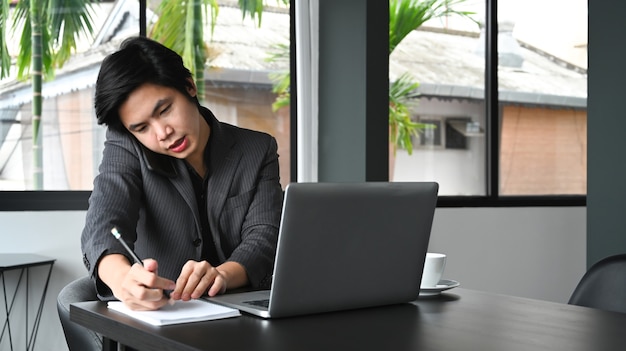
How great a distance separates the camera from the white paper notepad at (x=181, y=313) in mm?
1458

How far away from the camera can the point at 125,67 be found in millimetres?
2004

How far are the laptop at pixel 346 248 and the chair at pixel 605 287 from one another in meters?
0.56

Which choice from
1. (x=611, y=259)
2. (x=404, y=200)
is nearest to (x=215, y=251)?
(x=404, y=200)

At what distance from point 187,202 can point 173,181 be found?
2.6 inches

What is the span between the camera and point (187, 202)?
209cm

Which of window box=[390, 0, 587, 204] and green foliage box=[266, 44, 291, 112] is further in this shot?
window box=[390, 0, 587, 204]

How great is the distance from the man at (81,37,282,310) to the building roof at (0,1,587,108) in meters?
1.92

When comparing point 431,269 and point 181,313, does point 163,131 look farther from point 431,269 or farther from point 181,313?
point 431,269

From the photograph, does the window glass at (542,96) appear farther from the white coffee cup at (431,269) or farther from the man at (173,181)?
the white coffee cup at (431,269)

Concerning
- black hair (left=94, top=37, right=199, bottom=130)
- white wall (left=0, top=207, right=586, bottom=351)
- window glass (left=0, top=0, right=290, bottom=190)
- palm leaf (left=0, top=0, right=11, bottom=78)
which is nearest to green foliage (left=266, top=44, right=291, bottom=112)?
window glass (left=0, top=0, right=290, bottom=190)

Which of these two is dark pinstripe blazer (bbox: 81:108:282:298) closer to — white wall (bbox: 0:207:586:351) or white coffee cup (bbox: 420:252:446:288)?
white coffee cup (bbox: 420:252:446:288)

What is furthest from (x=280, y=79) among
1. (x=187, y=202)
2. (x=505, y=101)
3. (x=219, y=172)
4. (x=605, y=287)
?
(x=605, y=287)

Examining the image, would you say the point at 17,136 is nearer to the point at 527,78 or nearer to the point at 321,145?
the point at 321,145

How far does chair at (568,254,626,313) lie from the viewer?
6.47ft
